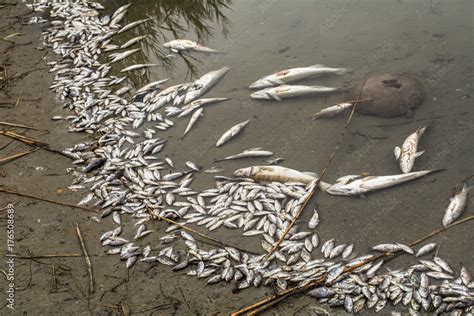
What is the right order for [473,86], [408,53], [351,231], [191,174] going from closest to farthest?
[351,231], [191,174], [473,86], [408,53]

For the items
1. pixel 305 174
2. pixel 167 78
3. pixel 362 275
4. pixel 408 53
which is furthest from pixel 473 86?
pixel 167 78

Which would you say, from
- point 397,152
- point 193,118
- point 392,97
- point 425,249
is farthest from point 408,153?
point 193,118

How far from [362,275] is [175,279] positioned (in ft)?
4.63

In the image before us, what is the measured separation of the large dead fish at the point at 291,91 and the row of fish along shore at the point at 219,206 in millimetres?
15

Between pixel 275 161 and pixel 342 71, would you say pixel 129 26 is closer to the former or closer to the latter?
pixel 342 71

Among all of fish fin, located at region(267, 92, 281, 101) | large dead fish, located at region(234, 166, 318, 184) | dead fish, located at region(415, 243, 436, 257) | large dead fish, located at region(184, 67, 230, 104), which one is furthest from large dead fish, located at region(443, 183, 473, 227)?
large dead fish, located at region(184, 67, 230, 104)

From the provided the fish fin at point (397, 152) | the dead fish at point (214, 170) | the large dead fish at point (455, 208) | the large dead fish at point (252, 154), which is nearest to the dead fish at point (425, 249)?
the large dead fish at point (455, 208)

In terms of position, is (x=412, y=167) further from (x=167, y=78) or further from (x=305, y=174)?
(x=167, y=78)

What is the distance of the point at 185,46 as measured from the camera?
7.02 meters

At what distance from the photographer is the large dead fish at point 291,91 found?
19.2 ft

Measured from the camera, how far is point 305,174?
492 centimetres

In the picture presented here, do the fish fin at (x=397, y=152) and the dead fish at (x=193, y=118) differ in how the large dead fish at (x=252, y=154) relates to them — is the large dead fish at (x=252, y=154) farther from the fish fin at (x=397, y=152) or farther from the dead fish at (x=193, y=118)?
the fish fin at (x=397, y=152)

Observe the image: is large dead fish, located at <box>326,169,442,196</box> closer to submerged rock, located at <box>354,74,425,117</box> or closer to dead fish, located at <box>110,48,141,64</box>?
submerged rock, located at <box>354,74,425,117</box>

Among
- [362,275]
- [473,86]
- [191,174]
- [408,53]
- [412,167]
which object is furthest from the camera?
[408,53]
